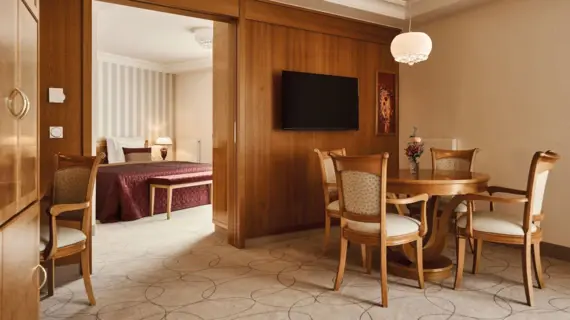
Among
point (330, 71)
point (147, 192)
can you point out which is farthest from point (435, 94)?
point (147, 192)

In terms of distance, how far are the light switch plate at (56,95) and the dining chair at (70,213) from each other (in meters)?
0.44

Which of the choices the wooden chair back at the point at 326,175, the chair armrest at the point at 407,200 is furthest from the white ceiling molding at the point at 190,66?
the chair armrest at the point at 407,200

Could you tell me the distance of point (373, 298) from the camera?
9.00ft

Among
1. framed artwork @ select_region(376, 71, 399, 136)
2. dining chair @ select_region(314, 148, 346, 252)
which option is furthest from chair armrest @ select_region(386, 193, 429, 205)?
framed artwork @ select_region(376, 71, 399, 136)

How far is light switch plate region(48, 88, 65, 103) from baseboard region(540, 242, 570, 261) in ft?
14.4

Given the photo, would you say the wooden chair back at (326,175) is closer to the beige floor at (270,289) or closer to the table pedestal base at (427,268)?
the beige floor at (270,289)

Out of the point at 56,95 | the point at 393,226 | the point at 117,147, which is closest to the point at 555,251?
the point at 393,226

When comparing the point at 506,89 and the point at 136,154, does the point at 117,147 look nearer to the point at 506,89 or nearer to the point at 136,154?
the point at 136,154

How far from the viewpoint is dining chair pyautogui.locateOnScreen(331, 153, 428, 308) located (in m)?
2.63

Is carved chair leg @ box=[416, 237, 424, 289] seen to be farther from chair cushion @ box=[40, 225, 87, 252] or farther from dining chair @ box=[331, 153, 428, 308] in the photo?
chair cushion @ box=[40, 225, 87, 252]

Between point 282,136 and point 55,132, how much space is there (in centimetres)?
212

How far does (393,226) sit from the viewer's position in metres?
2.76

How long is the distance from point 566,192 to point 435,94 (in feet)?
5.99

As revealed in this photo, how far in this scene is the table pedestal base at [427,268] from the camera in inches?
121
